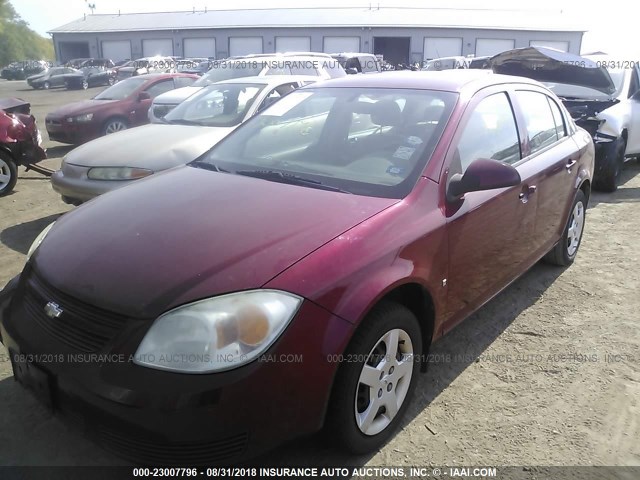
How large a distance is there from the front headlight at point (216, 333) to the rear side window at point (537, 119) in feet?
8.28

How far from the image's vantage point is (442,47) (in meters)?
41.2

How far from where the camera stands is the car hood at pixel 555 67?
24.8ft

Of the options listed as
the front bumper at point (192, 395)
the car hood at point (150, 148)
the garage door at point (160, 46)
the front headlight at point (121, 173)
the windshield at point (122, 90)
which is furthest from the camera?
the garage door at point (160, 46)

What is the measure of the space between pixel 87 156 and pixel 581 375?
15.7ft

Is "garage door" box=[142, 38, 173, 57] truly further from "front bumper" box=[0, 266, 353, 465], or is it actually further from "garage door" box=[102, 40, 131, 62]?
"front bumper" box=[0, 266, 353, 465]

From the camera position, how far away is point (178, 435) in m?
1.83

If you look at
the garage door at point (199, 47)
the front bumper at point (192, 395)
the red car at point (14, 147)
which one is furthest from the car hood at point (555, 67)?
the garage door at point (199, 47)

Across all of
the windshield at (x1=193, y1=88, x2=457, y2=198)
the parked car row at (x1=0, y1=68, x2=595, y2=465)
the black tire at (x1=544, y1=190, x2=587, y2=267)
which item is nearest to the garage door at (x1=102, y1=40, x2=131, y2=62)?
the windshield at (x1=193, y1=88, x2=457, y2=198)

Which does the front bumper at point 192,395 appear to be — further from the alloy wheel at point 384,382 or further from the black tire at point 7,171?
the black tire at point 7,171

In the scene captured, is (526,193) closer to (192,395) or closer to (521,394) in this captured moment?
(521,394)

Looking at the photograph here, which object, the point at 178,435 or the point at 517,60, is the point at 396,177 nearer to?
the point at 178,435

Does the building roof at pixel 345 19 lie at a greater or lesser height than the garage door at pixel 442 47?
greater

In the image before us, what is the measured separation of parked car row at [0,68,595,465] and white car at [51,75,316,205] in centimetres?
138

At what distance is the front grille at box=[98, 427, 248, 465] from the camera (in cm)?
186
